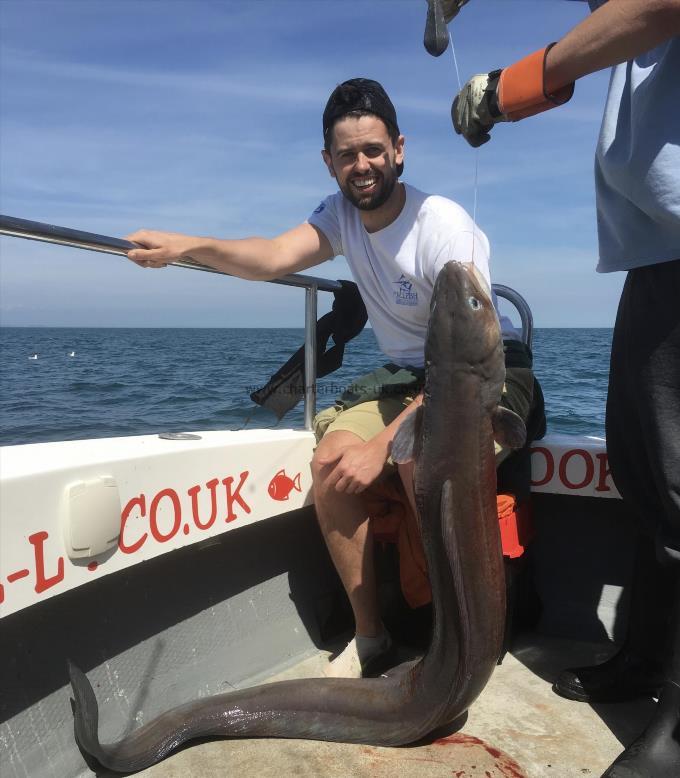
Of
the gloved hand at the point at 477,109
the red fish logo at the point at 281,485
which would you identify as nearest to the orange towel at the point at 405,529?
the red fish logo at the point at 281,485

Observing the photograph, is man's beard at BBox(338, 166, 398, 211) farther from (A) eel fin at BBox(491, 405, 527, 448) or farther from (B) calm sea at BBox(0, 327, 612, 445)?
(A) eel fin at BBox(491, 405, 527, 448)

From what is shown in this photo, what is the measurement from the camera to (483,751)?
254 cm

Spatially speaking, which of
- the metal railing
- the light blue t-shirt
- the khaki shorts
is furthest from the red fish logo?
the light blue t-shirt

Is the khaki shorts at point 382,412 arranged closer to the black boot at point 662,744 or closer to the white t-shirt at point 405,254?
the white t-shirt at point 405,254

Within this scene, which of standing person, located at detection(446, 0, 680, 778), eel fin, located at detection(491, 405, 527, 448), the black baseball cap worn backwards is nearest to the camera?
standing person, located at detection(446, 0, 680, 778)

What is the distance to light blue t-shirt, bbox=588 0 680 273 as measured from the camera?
2.10m

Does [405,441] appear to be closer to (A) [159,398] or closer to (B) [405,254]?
(B) [405,254]

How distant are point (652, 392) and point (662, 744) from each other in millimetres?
1073

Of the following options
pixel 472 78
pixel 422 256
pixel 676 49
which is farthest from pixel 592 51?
pixel 422 256

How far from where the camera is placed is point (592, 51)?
197 centimetres

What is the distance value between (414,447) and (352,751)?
41.8 inches

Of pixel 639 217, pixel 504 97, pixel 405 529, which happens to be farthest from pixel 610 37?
pixel 405 529

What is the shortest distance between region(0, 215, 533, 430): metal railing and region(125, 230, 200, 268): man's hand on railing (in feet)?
0.15

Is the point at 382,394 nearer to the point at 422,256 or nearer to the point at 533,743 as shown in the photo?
the point at 422,256
